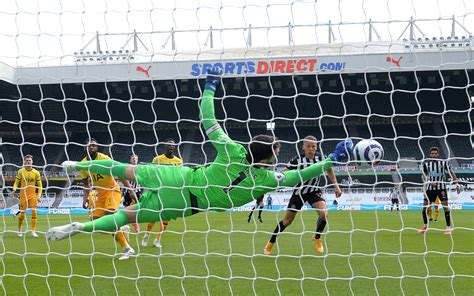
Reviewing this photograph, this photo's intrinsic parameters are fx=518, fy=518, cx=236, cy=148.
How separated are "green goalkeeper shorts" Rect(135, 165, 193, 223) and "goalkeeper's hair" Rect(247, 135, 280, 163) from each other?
0.55 metres

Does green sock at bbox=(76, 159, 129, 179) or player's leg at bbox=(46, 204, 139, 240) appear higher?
green sock at bbox=(76, 159, 129, 179)

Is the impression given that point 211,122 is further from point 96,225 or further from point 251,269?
point 251,269

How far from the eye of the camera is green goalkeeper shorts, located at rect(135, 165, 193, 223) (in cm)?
421

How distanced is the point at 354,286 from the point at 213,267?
1752 millimetres

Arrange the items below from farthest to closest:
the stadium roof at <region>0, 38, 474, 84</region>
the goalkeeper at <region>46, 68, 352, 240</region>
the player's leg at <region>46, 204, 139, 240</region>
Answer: the stadium roof at <region>0, 38, 474, 84</region>
the goalkeeper at <region>46, 68, 352, 240</region>
the player's leg at <region>46, 204, 139, 240</region>

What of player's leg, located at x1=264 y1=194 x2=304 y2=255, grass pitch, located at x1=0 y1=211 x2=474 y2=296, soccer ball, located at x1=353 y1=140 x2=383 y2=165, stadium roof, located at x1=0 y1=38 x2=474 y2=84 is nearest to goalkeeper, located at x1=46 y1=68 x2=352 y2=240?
soccer ball, located at x1=353 y1=140 x2=383 y2=165

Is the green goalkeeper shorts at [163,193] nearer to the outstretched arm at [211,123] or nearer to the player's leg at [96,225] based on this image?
the player's leg at [96,225]

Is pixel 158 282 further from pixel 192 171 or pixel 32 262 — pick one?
pixel 32 262

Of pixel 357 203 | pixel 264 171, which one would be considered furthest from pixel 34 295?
pixel 357 203

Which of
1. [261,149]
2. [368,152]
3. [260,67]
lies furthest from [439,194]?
[261,149]

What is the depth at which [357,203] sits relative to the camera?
2195cm

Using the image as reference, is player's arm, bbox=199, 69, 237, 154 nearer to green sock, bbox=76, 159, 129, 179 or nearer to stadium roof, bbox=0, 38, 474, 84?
stadium roof, bbox=0, 38, 474, 84

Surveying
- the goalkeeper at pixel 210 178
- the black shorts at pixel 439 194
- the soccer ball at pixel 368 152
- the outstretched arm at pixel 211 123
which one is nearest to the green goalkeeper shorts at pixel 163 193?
the goalkeeper at pixel 210 178

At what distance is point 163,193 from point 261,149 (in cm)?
87
